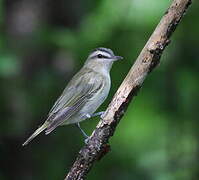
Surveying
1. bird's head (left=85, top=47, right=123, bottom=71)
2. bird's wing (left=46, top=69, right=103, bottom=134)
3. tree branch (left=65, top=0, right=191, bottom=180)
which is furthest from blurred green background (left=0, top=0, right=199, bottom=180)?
tree branch (left=65, top=0, right=191, bottom=180)

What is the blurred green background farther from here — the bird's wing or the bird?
the bird's wing

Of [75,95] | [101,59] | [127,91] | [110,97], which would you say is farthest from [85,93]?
[127,91]

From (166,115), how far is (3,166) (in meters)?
2.13

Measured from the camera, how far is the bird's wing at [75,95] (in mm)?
5371

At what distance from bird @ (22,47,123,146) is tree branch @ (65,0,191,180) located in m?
1.41

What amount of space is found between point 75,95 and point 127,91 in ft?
6.74

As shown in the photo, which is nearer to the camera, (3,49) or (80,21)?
(3,49)

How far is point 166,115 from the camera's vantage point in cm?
667

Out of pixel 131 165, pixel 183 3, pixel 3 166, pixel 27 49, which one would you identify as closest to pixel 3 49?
pixel 27 49

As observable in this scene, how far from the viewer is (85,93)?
19.1ft

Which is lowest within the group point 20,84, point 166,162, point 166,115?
point 166,162

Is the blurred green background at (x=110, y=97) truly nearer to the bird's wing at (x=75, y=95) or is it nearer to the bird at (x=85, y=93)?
the bird at (x=85, y=93)

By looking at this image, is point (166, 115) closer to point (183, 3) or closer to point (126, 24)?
point (126, 24)

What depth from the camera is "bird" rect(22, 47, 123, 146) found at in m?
5.43
